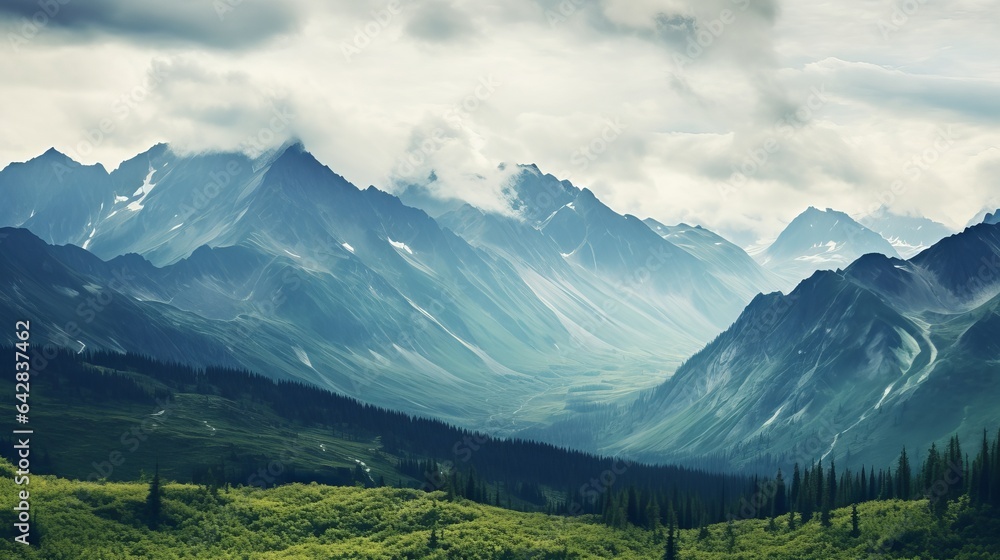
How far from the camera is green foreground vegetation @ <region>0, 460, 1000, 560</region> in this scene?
139125 mm

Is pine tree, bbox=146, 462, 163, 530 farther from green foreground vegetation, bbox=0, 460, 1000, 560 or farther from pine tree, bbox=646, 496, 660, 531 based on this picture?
pine tree, bbox=646, 496, 660, 531

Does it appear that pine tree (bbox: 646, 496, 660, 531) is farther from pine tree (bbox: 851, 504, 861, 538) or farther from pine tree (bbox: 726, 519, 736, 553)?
pine tree (bbox: 851, 504, 861, 538)

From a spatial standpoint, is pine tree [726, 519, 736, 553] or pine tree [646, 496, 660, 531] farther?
pine tree [646, 496, 660, 531]

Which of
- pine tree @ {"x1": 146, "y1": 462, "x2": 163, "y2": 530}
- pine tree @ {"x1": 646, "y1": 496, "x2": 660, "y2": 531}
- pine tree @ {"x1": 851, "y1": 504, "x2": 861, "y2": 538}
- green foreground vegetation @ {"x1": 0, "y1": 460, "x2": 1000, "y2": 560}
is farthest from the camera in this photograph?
pine tree @ {"x1": 646, "y1": 496, "x2": 660, "y2": 531}

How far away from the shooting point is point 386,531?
6220 inches

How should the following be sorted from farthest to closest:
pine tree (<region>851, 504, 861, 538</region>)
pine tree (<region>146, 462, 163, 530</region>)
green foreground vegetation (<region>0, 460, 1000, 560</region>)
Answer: pine tree (<region>146, 462, 163, 530</region>), pine tree (<region>851, 504, 861, 538</region>), green foreground vegetation (<region>0, 460, 1000, 560</region>)

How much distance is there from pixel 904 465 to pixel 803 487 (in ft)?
54.1

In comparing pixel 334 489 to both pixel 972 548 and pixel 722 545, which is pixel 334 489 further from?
pixel 972 548

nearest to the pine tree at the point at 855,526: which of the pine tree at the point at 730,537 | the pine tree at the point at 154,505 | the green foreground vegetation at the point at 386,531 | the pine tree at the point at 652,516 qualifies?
the green foreground vegetation at the point at 386,531

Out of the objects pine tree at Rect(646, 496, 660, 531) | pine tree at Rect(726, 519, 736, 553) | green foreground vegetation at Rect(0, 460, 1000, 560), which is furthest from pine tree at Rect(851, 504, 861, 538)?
pine tree at Rect(646, 496, 660, 531)

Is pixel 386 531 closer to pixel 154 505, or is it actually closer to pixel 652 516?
pixel 154 505

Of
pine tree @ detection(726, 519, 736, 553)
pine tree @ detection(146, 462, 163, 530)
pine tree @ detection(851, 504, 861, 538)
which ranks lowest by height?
pine tree @ detection(146, 462, 163, 530)

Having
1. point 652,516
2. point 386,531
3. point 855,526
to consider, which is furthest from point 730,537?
point 386,531

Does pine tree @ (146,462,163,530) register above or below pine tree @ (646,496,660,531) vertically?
below
